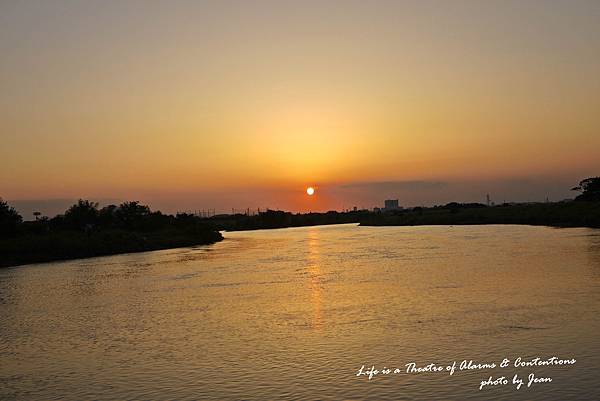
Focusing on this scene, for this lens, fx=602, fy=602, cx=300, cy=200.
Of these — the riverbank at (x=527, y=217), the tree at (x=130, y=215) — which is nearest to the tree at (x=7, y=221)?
the tree at (x=130, y=215)

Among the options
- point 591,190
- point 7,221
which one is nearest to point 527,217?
point 591,190

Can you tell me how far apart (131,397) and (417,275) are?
22.3 metres

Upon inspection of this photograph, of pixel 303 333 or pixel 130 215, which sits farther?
pixel 130 215

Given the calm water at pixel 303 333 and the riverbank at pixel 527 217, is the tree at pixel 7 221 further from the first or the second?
the riverbank at pixel 527 217

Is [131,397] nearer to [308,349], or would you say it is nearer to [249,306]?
[308,349]

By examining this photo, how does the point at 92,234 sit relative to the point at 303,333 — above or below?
above

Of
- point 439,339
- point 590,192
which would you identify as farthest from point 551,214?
point 439,339

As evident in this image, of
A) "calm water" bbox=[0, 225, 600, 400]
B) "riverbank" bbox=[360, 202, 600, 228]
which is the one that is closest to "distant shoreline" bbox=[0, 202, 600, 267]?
"riverbank" bbox=[360, 202, 600, 228]

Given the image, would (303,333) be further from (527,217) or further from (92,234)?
(527,217)

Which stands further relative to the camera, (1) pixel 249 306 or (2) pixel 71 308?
(2) pixel 71 308

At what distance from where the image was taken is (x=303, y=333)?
18672 millimetres

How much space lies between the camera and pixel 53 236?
6259cm

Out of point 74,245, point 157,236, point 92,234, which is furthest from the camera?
point 157,236

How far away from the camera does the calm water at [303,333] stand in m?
13.4
